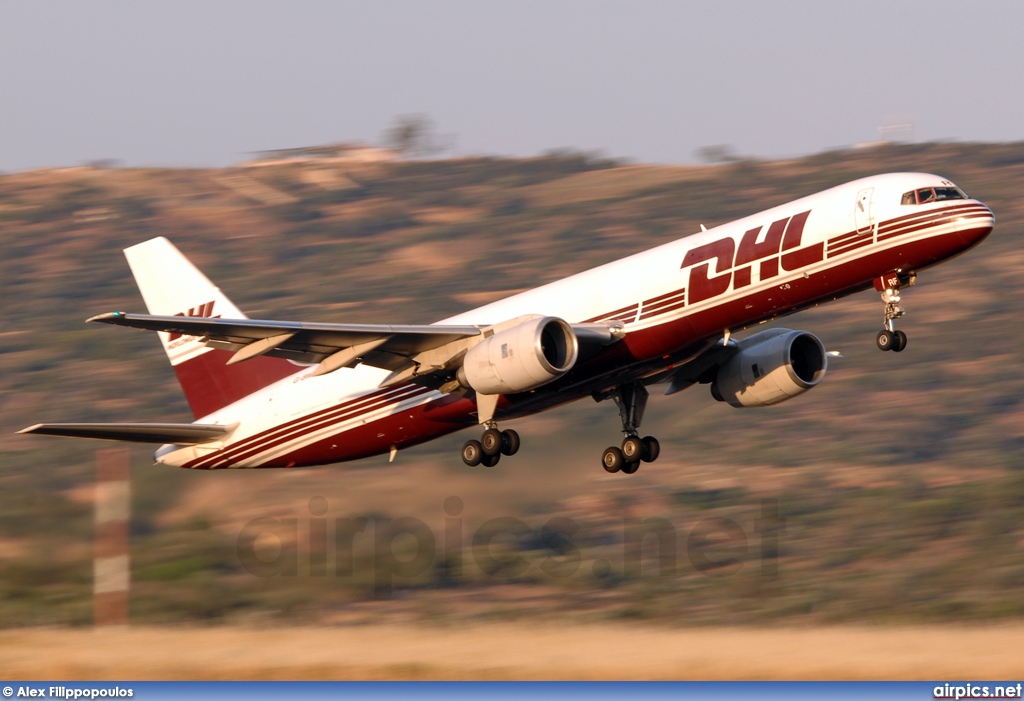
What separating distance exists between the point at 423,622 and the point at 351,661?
733cm

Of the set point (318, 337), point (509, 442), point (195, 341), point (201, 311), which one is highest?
point (201, 311)

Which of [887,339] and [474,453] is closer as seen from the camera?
[887,339]

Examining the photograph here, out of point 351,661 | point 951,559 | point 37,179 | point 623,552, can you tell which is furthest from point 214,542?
point 37,179

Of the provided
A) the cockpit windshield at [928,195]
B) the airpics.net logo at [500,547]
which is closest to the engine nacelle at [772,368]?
the cockpit windshield at [928,195]

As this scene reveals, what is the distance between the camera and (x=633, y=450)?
32531 millimetres

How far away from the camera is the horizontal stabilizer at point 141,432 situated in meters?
30.0

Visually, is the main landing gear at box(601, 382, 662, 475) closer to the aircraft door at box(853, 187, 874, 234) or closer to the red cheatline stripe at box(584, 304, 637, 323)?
the red cheatline stripe at box(584, 304, 637, 323)

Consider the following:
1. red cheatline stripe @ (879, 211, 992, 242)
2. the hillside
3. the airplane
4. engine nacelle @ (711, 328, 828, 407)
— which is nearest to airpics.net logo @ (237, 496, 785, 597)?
the hillside

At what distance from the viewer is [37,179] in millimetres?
114375

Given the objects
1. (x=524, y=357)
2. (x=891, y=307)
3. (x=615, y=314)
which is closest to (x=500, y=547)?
(x=615, y=314)

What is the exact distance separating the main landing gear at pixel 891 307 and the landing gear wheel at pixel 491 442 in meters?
8.52

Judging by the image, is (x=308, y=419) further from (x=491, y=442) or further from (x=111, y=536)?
(x=111, y=536)

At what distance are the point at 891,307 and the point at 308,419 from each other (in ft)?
A: 45.5

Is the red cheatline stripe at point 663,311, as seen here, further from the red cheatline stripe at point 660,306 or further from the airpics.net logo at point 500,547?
the airpics.net logo at point 500,547
